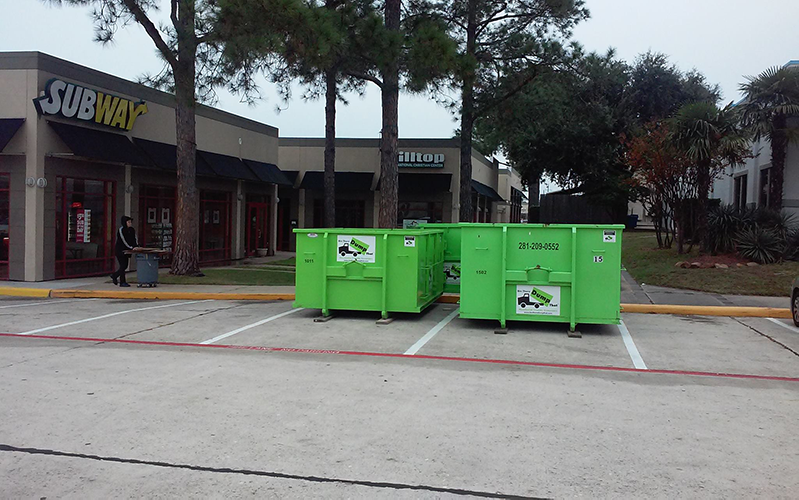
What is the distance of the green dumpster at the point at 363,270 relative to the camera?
1112 cm

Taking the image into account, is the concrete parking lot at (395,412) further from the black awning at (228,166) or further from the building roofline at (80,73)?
the black awning at (228,166)

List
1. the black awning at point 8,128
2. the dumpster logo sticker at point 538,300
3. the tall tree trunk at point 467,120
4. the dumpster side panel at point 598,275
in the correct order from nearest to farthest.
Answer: the dumpster side panel at point 598,275 → the dumpster logo sticker at point 538,300 → the black awning at point 8,128 → the tall tree trunk at point 467,120

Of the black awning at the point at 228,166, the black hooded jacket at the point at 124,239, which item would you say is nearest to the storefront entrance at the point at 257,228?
the black awning at the point at 228,166

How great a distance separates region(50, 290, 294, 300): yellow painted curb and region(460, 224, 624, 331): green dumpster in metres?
5.46

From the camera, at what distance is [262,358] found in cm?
848

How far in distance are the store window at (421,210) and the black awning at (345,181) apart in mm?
Answer: 1966

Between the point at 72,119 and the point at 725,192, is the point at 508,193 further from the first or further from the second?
the point at 72,119

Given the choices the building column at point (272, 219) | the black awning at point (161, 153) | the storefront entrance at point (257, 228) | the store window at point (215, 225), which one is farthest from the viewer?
the building column at point (272, 219)

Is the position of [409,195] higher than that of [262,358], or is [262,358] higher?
[409,195]

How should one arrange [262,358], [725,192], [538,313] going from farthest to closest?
[725,192], [538,313], [262,358]

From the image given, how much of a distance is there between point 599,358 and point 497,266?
232 centimetres

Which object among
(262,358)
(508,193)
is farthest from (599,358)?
(508,193)

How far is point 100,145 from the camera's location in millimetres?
17453

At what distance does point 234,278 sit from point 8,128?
6.45m
